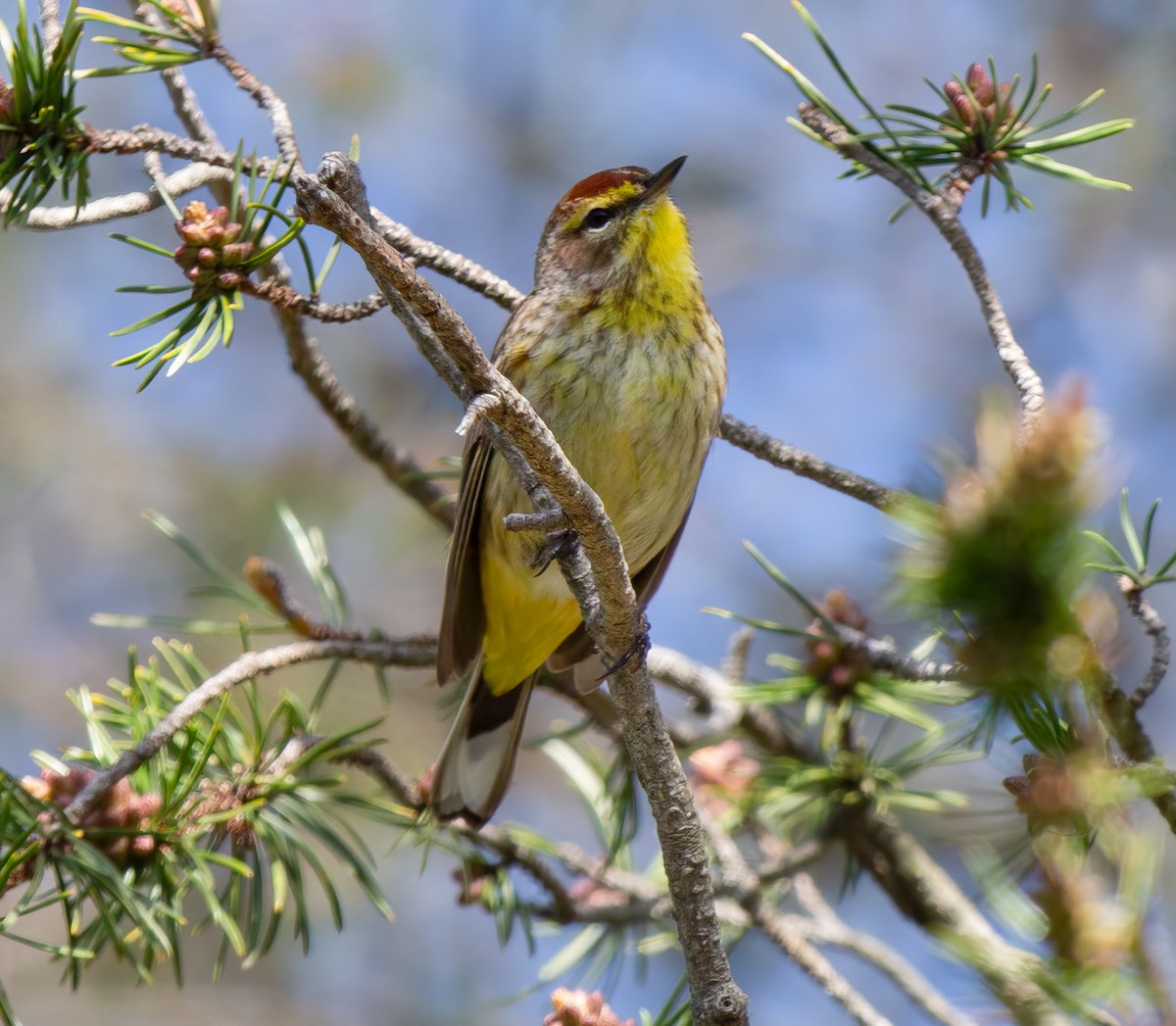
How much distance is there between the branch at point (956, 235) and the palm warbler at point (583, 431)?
88 centimetres

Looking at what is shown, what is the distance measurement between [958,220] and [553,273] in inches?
58.2

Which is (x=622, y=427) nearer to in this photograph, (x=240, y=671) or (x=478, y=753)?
(x=478, y=753)

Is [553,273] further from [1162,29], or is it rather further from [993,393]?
[1162,29]

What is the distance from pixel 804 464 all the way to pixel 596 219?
1408 mm

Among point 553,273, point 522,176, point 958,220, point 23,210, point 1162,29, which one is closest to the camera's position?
point 23,210

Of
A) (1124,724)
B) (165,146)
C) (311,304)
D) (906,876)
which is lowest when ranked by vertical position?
(1124,724)

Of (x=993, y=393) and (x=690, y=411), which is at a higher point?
(x=690, y=411)

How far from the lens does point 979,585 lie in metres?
1.25

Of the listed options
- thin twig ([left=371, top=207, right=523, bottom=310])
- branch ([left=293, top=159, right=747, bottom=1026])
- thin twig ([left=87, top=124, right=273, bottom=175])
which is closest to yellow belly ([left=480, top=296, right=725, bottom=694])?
thin twig ([left=371, top=207, right=523, bottom=310])

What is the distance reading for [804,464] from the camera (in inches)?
109

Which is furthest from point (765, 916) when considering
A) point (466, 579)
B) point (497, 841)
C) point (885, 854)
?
point (466, 579)

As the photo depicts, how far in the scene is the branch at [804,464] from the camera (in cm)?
262

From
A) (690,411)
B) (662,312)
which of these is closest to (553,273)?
(662,312)

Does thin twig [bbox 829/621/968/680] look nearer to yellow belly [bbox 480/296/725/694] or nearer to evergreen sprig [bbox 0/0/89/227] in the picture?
yellow belly [bbox 480/296/725/694]
